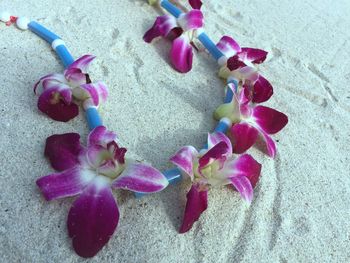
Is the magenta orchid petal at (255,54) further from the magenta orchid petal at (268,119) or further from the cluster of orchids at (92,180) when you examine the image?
the cluster of orchids at (92,180)

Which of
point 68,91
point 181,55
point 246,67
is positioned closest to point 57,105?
point 68,91

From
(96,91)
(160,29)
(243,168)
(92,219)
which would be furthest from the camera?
(160,29)

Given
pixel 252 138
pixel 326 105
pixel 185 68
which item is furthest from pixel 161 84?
pixel 326 105

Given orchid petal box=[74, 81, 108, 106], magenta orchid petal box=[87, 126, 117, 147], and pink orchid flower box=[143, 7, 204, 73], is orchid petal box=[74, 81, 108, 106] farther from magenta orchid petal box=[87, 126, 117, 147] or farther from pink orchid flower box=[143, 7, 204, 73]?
pink orchid flower box=[143, 7, 204, 73]

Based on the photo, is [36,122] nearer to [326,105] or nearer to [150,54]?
[150,54]

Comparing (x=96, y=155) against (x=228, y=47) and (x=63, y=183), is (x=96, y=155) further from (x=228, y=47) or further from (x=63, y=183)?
(x=228, y=47)

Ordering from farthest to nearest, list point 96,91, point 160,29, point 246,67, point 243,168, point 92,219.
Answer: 1. point 160,29
2. point 246,67
3. point 96,91
4. point 243,168
5. point 92,219
